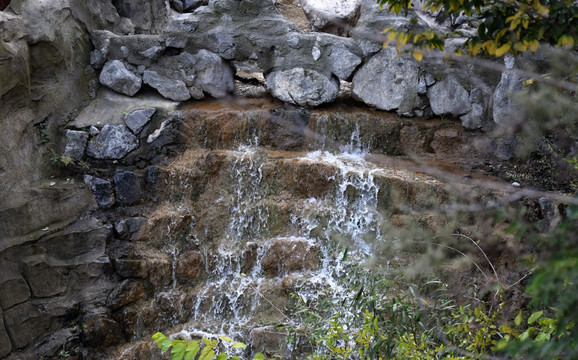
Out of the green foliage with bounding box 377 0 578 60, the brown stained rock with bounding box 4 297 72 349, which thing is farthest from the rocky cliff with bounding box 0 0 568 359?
the green foliage with bounding box 377 0 578 60

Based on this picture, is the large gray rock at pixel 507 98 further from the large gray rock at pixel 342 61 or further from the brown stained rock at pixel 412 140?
the large gray rock at pixel 342 61

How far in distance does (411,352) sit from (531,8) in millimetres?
1731

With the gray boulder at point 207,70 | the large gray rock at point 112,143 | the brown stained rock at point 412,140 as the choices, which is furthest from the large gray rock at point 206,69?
the brown stained rock at point 412,140

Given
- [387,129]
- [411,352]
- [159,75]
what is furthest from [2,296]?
[387,129]

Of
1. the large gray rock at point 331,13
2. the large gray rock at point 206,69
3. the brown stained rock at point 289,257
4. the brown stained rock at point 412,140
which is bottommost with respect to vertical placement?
the brown stained rock at point 289,257

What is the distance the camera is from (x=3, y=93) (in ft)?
15.5

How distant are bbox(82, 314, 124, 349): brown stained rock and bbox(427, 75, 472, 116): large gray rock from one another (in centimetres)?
406

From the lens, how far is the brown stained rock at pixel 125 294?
194 inches

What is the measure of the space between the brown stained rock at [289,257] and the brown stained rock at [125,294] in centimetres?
122

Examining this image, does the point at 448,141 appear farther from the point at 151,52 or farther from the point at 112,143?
the point at 112,143

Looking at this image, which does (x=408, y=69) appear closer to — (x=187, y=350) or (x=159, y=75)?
(x=159, y=75)

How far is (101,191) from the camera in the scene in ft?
17.6

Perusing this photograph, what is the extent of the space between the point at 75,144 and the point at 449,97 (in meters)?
4.08

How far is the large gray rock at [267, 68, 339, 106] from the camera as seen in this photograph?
19.6 feet
